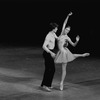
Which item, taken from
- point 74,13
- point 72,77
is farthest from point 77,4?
point 72,77

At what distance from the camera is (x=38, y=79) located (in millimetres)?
13125

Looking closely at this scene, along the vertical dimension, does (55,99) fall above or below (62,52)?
below

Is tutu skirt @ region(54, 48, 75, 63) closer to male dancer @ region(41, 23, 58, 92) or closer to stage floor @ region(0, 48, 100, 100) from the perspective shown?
male dancer @ region(41, 23, 58, 92)

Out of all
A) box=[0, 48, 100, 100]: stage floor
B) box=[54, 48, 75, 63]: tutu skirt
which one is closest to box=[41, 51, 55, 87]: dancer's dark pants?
box=[54, 48, 75, 63]: tutu skirt

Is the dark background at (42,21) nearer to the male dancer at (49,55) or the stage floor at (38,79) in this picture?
the stage floor at (38,79)

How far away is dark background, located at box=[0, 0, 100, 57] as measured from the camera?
25188mm

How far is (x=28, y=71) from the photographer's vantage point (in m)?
14.7

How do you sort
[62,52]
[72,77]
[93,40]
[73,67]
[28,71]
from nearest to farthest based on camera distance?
[62,52] → [72,77] → [28,71] → [73,67] → [93,40]

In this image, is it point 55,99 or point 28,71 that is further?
point 28,71

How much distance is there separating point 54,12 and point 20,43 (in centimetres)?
612

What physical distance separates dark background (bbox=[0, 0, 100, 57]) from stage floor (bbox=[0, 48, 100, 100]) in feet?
14.2

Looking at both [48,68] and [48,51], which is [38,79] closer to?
[48,68]

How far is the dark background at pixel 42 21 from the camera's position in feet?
82.6

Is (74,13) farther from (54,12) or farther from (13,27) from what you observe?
(13,27)
